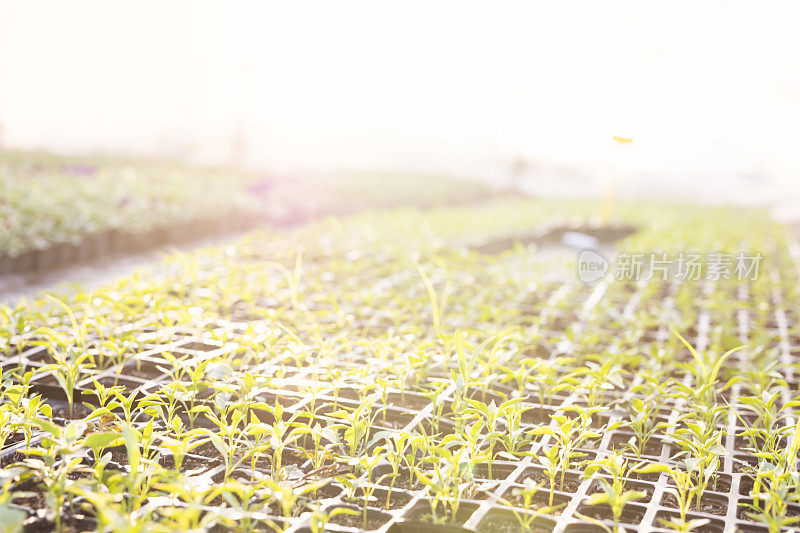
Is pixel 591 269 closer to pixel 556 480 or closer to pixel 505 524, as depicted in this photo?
pixel 556 480

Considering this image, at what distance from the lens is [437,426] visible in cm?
195

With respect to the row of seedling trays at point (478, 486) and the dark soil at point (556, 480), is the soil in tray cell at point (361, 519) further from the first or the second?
the dark soil at point (556, 480)

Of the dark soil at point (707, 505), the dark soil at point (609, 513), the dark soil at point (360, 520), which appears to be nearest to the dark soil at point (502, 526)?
the dark soil at point (609, 513)

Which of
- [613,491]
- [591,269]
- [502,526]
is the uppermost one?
[591,269]

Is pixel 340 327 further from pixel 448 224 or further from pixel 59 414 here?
pixel 448 224

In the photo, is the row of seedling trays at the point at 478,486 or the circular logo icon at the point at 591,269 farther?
the circular logo icon at the point at 591,269

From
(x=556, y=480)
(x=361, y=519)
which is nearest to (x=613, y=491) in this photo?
(x=556, y=480)

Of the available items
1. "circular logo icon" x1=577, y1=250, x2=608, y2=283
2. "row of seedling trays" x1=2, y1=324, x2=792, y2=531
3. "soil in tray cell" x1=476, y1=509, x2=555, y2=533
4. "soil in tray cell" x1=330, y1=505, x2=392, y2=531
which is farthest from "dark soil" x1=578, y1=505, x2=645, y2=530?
"circular logo icon" x1=577, y1=250, x2=608, y2=283

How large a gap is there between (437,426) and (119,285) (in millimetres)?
1982

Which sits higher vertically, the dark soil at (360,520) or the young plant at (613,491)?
the young plant at (613,491)

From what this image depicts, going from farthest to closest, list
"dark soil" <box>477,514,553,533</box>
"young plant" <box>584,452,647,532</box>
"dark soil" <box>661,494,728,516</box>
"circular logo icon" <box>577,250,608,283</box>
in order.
Answer: 1. "circular logo icon" <box>577,250,608,283</box>
2. "dark soil" <box>661,494,728,516</box>
3. "dark soil" <box>477,514,553,533</box>
4. "young plant" <box>584,452,647,532</box>

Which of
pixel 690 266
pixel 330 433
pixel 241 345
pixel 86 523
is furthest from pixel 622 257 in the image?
pixel 86 523

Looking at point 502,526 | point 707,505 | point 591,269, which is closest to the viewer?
point 502,526

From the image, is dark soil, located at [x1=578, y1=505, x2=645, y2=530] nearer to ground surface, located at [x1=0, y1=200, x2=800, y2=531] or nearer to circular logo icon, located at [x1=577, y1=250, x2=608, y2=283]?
ground surface, located at [x1=0, y1=200, x2=800, y2=531]
